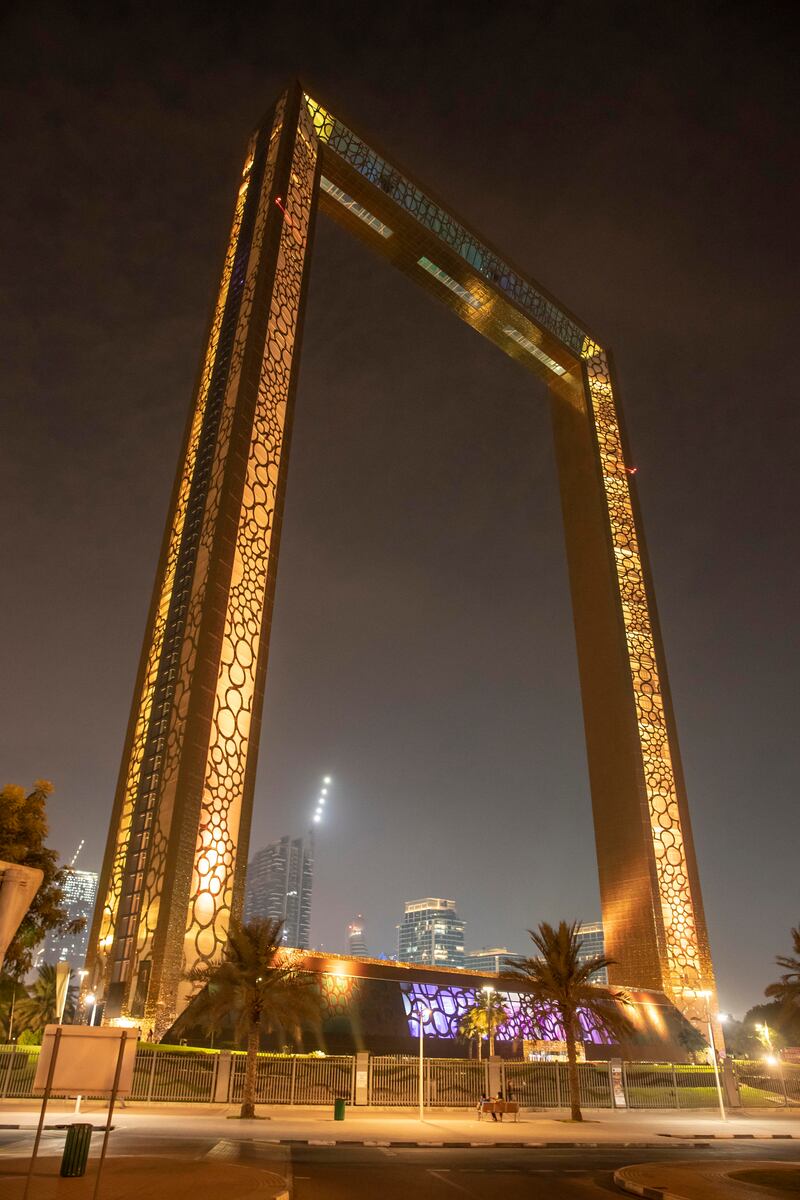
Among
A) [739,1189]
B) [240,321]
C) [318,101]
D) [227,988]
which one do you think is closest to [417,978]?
[227,988]

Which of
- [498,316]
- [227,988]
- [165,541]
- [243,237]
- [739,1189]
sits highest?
[498,316]

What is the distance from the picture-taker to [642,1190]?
37.8 feet

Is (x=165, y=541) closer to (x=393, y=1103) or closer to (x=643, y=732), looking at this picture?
(x=393, y=1103)

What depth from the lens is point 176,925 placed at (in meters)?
27.4

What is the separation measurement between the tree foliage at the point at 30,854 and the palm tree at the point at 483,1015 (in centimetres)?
1740

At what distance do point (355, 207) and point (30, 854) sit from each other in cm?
4074

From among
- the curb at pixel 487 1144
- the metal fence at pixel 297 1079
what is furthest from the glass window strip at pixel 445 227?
the curb at pixel 487 1144

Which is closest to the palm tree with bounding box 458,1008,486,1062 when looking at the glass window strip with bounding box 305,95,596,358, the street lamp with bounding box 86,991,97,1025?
the street lamp with bounding box 86,991,97,1025

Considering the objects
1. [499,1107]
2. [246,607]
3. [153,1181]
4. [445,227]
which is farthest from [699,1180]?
[445,227]

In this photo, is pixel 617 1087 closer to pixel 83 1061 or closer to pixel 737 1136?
pixel 737 1136

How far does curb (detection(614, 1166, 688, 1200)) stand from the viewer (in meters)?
10.8

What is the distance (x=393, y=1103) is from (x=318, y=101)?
1934 inches

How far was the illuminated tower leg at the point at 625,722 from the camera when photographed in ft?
139

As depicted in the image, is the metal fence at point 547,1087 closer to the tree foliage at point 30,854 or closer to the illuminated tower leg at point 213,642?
the illuminated tower leg at point 213,642
